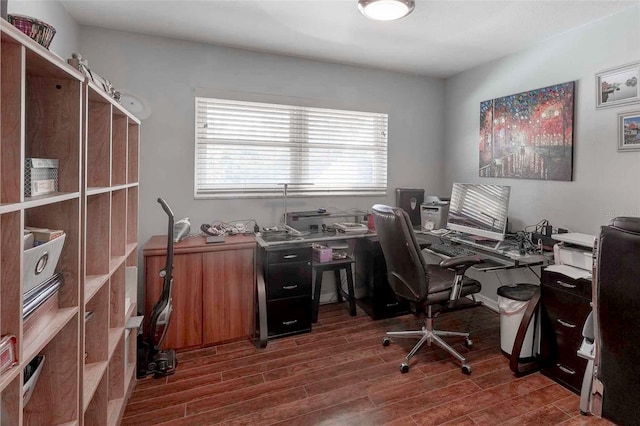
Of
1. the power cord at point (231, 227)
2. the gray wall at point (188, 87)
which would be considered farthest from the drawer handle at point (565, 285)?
the power cord at point (231, 227)

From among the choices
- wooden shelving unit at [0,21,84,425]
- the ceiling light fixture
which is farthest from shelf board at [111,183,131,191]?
the ceiling light fixture

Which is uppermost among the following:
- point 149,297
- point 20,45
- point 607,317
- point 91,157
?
point 20,45

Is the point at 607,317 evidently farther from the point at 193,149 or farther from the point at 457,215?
the point at 193,149

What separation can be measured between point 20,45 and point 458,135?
382 cm

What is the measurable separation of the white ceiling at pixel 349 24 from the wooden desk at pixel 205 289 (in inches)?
66.3

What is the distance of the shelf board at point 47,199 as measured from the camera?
2.93 feet

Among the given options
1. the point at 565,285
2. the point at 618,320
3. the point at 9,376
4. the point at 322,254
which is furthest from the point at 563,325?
the point at 9,376

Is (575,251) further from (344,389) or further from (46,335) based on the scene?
(46,335)

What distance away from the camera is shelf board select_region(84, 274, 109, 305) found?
4.25 ft

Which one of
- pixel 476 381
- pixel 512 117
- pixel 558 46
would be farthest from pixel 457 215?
pixel 558 46

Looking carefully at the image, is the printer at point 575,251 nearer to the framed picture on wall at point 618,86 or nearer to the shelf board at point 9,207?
the framed picture on wall at point 618,86

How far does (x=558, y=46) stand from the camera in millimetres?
2811

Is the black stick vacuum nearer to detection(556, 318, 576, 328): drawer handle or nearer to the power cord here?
the power cord

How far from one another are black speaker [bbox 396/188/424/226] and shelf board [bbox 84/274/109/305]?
9.57 ft
